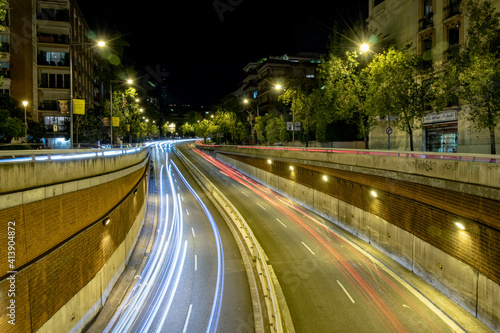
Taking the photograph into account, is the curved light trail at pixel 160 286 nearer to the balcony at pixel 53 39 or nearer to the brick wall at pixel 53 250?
the brick wall at pixel 53 250

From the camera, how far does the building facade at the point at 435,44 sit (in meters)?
27.4

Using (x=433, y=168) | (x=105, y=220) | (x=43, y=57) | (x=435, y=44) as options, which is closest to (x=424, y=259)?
(x=433, y=168)

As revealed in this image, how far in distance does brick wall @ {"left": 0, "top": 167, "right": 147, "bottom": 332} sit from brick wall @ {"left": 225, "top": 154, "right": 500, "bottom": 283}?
15131 millimetres

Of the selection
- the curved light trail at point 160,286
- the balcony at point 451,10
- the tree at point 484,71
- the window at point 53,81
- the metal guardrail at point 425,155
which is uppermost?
the balcony at point 451,10

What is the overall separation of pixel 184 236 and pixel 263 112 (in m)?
61.6

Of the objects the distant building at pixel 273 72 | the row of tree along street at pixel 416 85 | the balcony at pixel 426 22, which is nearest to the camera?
the row of tree along street at pixel 416 85

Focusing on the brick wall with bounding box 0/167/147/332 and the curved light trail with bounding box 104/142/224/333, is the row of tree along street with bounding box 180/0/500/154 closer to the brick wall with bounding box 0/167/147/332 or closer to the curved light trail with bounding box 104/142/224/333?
the curved light trail with bounding box 104/142/224/333

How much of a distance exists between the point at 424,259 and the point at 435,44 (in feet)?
78.8

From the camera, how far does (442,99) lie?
22.8 m

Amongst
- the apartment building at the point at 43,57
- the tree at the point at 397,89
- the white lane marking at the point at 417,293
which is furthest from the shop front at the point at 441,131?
the apartment building at the point at 43,57

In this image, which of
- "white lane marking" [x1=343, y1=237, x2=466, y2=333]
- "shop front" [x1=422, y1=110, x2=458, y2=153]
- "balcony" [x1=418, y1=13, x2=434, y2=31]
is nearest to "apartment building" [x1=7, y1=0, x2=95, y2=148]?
"balcony" [x1=418, y1=13, x2=434, y2=31]

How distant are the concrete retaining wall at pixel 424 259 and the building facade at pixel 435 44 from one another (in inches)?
390

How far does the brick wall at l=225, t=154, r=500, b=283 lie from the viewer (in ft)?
39.5

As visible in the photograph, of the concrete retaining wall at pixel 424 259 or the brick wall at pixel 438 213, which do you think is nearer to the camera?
the brick wall at pixel 438 213
